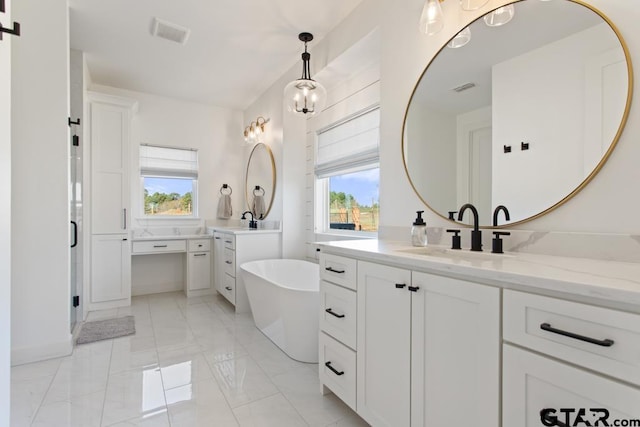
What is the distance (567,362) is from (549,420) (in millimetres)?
172

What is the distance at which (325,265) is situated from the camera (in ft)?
5.74

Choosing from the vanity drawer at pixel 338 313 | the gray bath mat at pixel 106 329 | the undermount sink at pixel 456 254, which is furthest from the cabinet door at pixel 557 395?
the gray bath mat at pixel 106 329

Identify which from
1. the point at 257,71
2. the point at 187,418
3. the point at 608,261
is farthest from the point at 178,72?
the point at 608,261

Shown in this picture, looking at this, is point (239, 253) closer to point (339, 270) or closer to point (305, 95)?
point (305, 95)

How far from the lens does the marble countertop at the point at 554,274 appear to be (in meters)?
0.70

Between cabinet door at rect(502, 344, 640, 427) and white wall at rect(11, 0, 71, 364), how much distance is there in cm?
296

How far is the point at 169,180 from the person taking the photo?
14.5 feet

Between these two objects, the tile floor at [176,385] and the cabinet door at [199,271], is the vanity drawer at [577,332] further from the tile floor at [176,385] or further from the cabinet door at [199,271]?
the cabinet door at [199,271]

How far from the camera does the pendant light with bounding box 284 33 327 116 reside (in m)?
2.74

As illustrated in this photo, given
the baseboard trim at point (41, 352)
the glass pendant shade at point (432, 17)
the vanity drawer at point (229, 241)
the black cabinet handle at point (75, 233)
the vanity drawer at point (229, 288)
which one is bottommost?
the baseboard trim at point (41, 352)

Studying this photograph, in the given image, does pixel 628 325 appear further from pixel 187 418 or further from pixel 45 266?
pixel 45 266

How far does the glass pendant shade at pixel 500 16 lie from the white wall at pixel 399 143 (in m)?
0.05

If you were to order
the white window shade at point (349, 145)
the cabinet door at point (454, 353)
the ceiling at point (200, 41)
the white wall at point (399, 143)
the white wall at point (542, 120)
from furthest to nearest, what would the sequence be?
the white window shade at point (349, 145) < the ceiling at point (200, 41) < the white wall at point (542, 120) < the white wall at point (399, 143) < the cabinet door at point (454, 353)

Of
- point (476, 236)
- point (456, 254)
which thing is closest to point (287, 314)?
point (456, 254)
